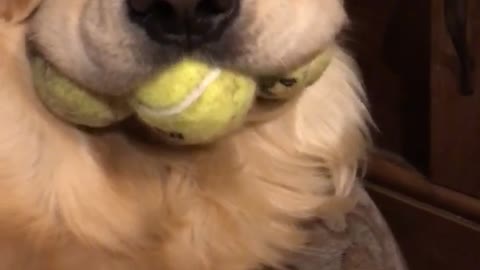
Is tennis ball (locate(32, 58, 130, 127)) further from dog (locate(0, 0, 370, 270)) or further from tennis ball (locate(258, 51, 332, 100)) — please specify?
tennis ball (locate(258, 51, 332, 100))

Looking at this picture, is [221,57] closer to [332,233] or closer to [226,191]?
[226,191]

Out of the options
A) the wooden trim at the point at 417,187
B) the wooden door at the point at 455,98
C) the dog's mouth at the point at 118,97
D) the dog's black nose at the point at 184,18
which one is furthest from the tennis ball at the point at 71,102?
the wooden trim at the point at 417,187

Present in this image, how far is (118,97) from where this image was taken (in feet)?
2.94

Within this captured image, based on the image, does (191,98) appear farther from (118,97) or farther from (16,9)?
(16,9)

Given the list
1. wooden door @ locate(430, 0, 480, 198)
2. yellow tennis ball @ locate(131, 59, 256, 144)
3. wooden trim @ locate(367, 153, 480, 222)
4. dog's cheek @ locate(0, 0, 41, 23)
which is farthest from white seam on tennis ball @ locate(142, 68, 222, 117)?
wooden trim @ locate(367, 153, 480, 222)

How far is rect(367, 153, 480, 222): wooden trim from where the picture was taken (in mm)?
1623

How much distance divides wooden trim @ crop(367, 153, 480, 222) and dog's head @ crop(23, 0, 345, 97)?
2.53ft

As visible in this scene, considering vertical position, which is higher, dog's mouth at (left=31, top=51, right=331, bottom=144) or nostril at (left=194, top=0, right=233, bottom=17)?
nostril at (left=194, top=0, right=233, bottom=17)

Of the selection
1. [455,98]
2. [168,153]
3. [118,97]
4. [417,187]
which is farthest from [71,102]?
[417,187]

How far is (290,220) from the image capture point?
44.0 inches

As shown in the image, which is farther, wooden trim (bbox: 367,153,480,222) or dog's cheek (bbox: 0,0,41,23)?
wooden trim (bbox: 367,153,480,222)

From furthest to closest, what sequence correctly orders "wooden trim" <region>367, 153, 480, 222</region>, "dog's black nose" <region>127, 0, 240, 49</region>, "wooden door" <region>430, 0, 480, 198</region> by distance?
"wooden trim" <region>367, 153, 480, 222</region>
"wooden door" <region>430, 0, 480, 198</region>
"dog's black nose" <region>127, 0, 240, 49</region>

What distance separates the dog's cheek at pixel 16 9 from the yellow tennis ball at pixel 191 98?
0.50 ft

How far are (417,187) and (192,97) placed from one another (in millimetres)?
904
